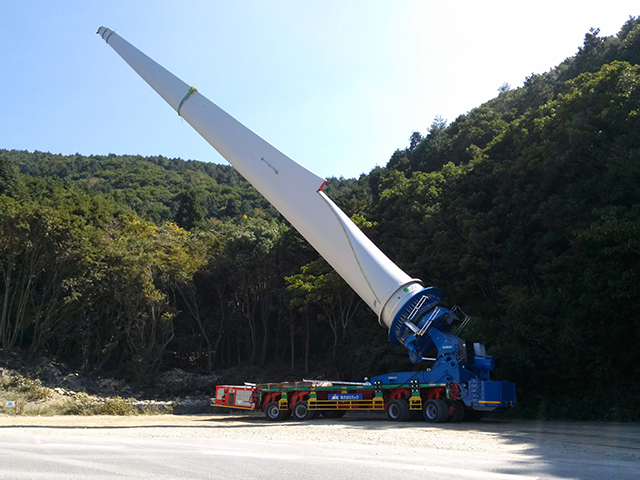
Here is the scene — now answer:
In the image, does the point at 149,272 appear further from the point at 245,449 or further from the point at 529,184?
the point at 245,449

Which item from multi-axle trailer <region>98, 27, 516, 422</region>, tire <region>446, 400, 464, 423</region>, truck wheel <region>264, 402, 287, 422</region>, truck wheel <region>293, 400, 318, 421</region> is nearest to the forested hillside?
tire <region>446, 400, 464, 423</region>

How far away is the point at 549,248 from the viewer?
22922 mm

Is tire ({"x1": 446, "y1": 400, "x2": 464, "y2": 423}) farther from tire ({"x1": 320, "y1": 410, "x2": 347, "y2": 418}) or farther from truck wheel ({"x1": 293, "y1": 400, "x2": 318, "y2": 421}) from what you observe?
truck wheel ({"x1": 293, "y1": 400, "x2": 318, "y2": 421})

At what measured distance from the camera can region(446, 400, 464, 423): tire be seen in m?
15.9

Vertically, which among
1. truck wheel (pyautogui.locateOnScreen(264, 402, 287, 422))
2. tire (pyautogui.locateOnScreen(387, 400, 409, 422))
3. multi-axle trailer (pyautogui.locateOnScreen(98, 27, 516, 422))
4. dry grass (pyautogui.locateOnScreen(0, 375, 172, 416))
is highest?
multi-axle trailer (pyautogui.locateOnScreen(98, 27, 516, 422))

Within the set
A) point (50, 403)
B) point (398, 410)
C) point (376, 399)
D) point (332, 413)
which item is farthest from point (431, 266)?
point (50, 403)

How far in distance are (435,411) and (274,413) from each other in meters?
6.06

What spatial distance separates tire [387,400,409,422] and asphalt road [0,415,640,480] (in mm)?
3385

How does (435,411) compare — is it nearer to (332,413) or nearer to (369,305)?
(369,305)

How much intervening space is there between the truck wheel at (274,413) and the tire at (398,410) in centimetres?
397

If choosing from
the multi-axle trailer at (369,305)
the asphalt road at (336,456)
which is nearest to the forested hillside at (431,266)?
the multi-axle trailer at (369,305)

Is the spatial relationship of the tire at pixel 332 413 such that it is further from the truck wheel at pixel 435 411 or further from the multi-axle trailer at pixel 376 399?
the truck wheel at pixel 435 411

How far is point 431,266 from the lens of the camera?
27484mm

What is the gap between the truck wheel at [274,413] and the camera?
18.8m
